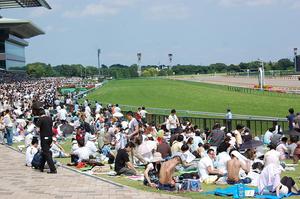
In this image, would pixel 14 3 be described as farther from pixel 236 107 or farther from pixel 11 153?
pixel 11 153

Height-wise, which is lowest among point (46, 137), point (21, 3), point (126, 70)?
point (46, 137)

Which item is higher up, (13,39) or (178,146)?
(13,39)

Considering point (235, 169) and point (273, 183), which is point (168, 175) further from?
point (273, 183)

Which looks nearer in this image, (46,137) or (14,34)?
(46,137)

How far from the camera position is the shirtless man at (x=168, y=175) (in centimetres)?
1180

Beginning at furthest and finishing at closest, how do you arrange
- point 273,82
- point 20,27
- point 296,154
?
1. point 20,27
2. point 273,82
3. point 296,154

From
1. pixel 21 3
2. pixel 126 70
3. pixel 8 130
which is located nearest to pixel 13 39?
pixel 21 3

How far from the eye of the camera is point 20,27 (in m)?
111

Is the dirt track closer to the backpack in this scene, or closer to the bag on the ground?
the backpack

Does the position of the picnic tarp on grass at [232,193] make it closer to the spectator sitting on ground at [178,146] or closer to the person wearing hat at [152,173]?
the person wearing hat at [152,173]

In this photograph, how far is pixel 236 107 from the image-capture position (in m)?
42.2

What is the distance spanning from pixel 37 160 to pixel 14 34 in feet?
355

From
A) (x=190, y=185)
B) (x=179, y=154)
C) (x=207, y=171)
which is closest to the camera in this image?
(x=190, y=185)

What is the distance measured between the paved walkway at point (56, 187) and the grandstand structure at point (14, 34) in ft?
248
